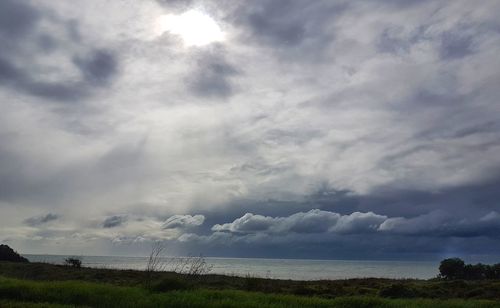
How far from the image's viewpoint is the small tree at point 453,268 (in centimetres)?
6969

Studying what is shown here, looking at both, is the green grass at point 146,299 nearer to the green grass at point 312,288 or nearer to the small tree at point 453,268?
the green grass at point 312,288

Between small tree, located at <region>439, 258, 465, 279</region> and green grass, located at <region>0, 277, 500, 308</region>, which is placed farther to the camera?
small tree, located at <region>439, 258, 465, 279</region>

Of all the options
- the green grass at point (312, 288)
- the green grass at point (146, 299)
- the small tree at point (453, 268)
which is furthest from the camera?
the small tree at point (453, 268)

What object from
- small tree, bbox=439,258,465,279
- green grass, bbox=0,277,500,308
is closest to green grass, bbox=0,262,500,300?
green grass, bbox=0,277,500,308

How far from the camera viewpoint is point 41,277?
166ft

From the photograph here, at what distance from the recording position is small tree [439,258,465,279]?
69.7 meters

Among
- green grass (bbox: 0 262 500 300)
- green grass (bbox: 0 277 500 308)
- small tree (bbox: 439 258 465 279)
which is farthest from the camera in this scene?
small tree (bbox: 439 258 465 279)

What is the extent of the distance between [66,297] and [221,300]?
750cm

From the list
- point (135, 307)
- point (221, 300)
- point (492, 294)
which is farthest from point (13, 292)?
point (492, 294)

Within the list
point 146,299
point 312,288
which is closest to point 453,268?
point 312,288

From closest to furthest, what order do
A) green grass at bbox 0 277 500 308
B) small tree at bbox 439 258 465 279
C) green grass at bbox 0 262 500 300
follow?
green grass at bbox 0 277 500 308 → green grass at bbox 0 262 500 300 → small tree at bbox 439 258 465 279

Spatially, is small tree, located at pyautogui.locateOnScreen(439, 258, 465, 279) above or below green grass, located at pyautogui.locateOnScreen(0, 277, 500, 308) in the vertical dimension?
above

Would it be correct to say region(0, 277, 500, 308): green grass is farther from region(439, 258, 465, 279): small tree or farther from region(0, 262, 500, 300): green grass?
region(439, 258, 465, 279): small tree

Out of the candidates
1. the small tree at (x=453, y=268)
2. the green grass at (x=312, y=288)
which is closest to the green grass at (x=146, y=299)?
the green grass at (x=312, y=288)
